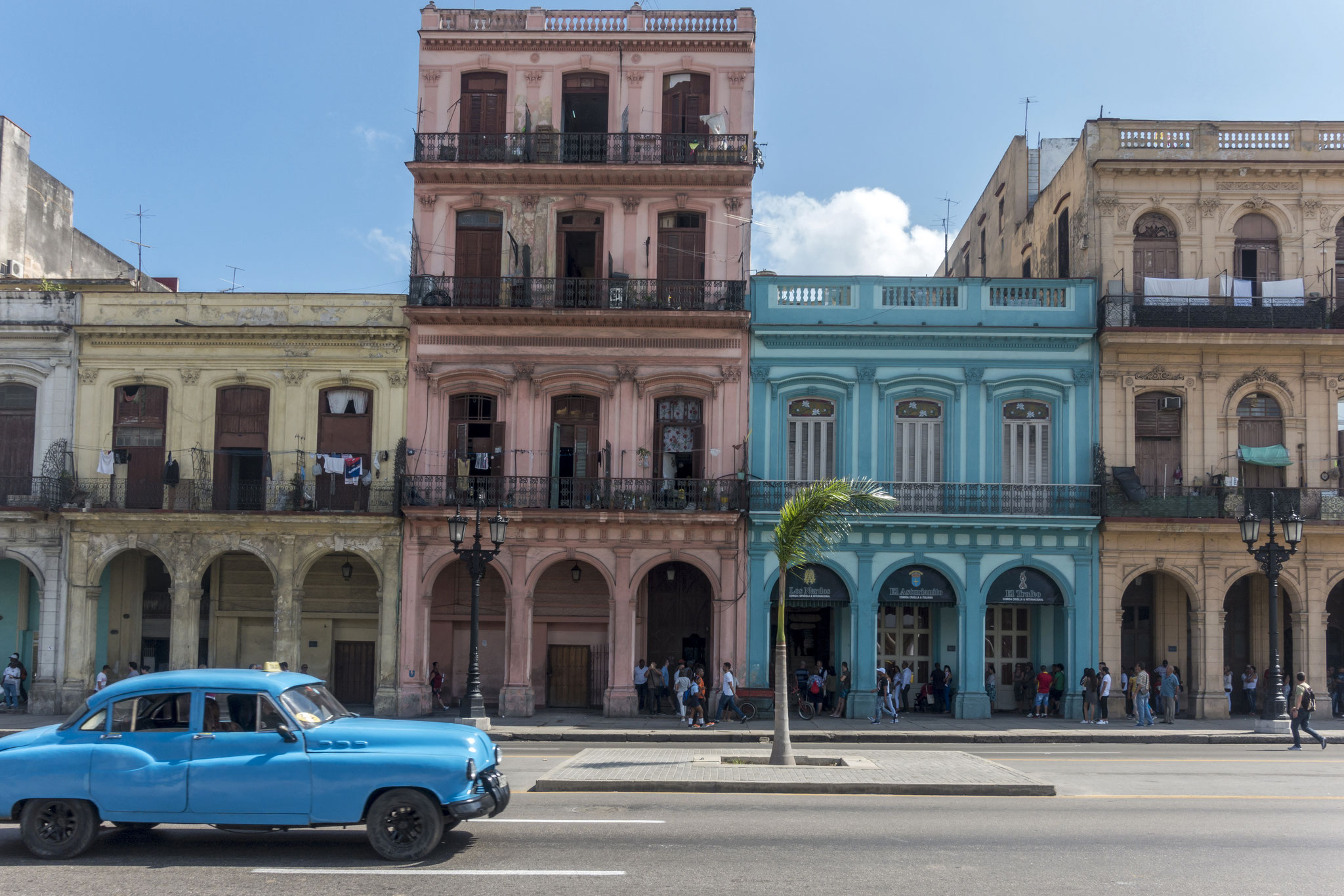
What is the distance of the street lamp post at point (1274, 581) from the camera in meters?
23.6

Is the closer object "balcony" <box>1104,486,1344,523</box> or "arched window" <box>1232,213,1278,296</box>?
"balcony" <box>1104,486,1344,523</box>

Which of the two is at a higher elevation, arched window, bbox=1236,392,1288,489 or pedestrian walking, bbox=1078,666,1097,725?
arched window, bbox=1236,392,1288,489

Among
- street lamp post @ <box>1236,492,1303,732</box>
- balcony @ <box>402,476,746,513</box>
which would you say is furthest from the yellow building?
street lamp post @ <box>1236,492,1303,732</box>

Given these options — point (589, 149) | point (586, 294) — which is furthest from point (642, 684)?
point (589, 149)

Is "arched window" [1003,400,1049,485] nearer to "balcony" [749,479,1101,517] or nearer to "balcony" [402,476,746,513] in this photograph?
"balcony" [749,479,1101,517]

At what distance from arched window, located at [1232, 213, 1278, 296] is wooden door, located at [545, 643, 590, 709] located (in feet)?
63.9

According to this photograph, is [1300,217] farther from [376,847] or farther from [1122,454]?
[376,847]

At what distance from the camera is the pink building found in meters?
27.6

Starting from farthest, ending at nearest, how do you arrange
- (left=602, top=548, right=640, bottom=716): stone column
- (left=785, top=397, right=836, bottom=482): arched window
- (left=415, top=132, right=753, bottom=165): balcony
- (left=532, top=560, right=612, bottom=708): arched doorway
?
(left=532, top=560, right=612, bottom=708): arched doorway, (left=415, top=132, right=753, bottom=165): balcony, (left=785, top=397, right=836, bottom=482): arched window, (left=602, top=548, right=640, bottom=716): stone column

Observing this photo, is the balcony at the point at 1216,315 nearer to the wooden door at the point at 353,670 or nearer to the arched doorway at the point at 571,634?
the arched doorway at the point at 571,634

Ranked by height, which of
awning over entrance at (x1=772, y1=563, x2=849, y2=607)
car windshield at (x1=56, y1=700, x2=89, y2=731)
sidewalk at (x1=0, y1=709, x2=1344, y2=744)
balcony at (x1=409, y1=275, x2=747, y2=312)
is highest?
balcony at (x1=409, y1=275, x2=747, y2=312)

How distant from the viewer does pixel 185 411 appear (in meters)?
28.7

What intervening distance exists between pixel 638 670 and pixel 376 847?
55.4 ft

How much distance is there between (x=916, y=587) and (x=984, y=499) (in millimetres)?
2770
